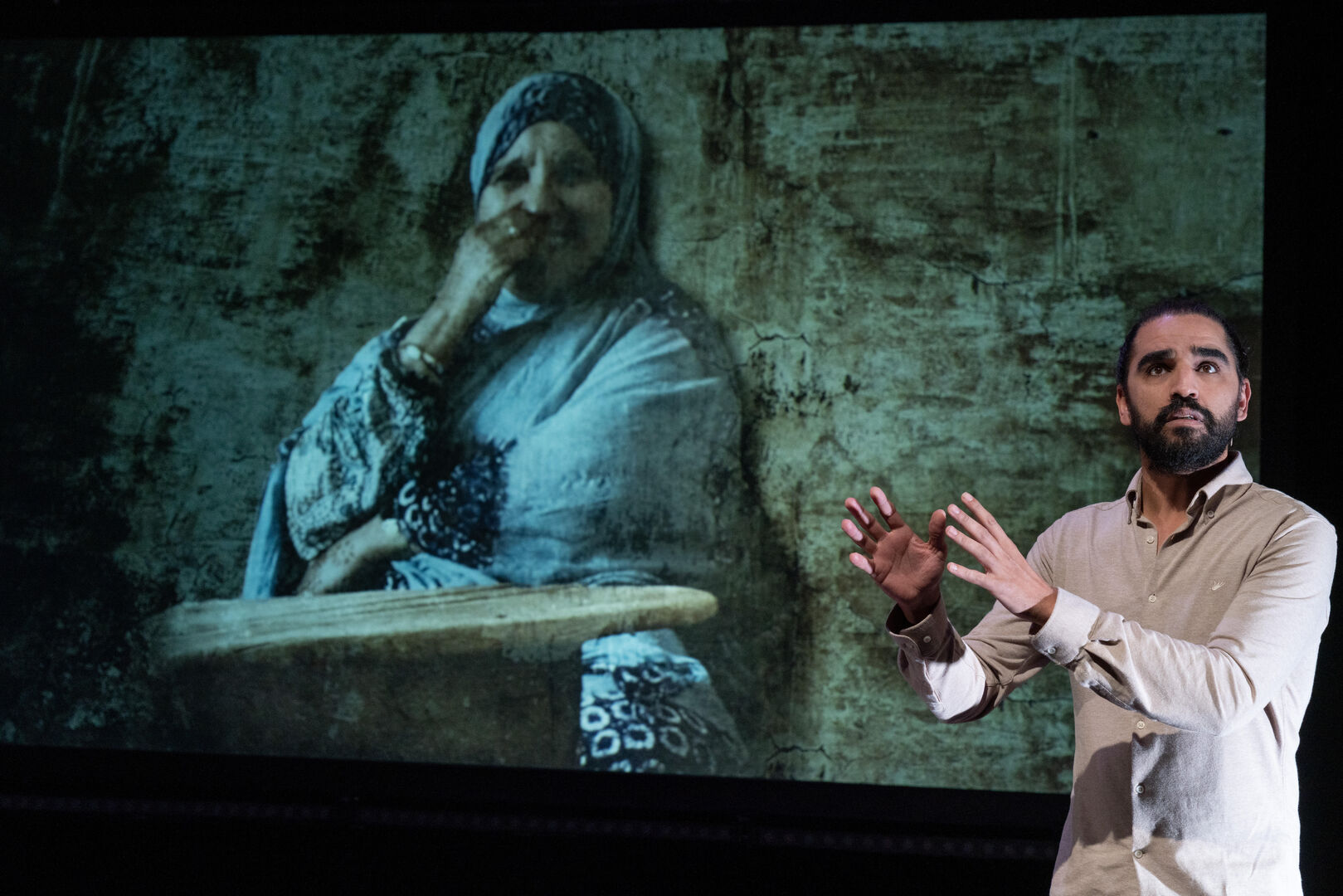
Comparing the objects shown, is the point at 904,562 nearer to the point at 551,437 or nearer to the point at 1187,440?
the point at 1187,440

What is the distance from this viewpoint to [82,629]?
314cm

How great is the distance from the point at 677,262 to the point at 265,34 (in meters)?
1.49

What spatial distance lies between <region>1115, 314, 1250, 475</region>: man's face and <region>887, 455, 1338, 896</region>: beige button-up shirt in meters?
0.06

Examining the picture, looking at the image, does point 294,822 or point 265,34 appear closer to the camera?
point 294,822

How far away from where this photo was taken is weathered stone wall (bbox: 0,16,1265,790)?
2.86 metres

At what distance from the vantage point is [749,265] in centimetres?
303

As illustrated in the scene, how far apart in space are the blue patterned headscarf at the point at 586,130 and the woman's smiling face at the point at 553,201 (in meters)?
0.02

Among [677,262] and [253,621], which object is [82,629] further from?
[677,262]

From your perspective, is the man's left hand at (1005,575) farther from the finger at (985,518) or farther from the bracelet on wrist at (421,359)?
the bracelet on wrist at (421,359)

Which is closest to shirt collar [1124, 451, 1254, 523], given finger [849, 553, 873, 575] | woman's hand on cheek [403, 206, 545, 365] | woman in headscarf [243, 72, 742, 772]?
finger [849, 553, 873, 575]

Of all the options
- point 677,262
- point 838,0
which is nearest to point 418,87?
point 677,262

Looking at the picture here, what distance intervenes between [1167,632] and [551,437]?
6.54 feet

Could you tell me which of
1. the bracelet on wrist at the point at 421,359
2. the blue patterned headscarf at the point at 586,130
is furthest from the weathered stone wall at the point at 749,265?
the bracelet on wrist at the point at 421,359

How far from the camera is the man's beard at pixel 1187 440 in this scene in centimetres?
134
